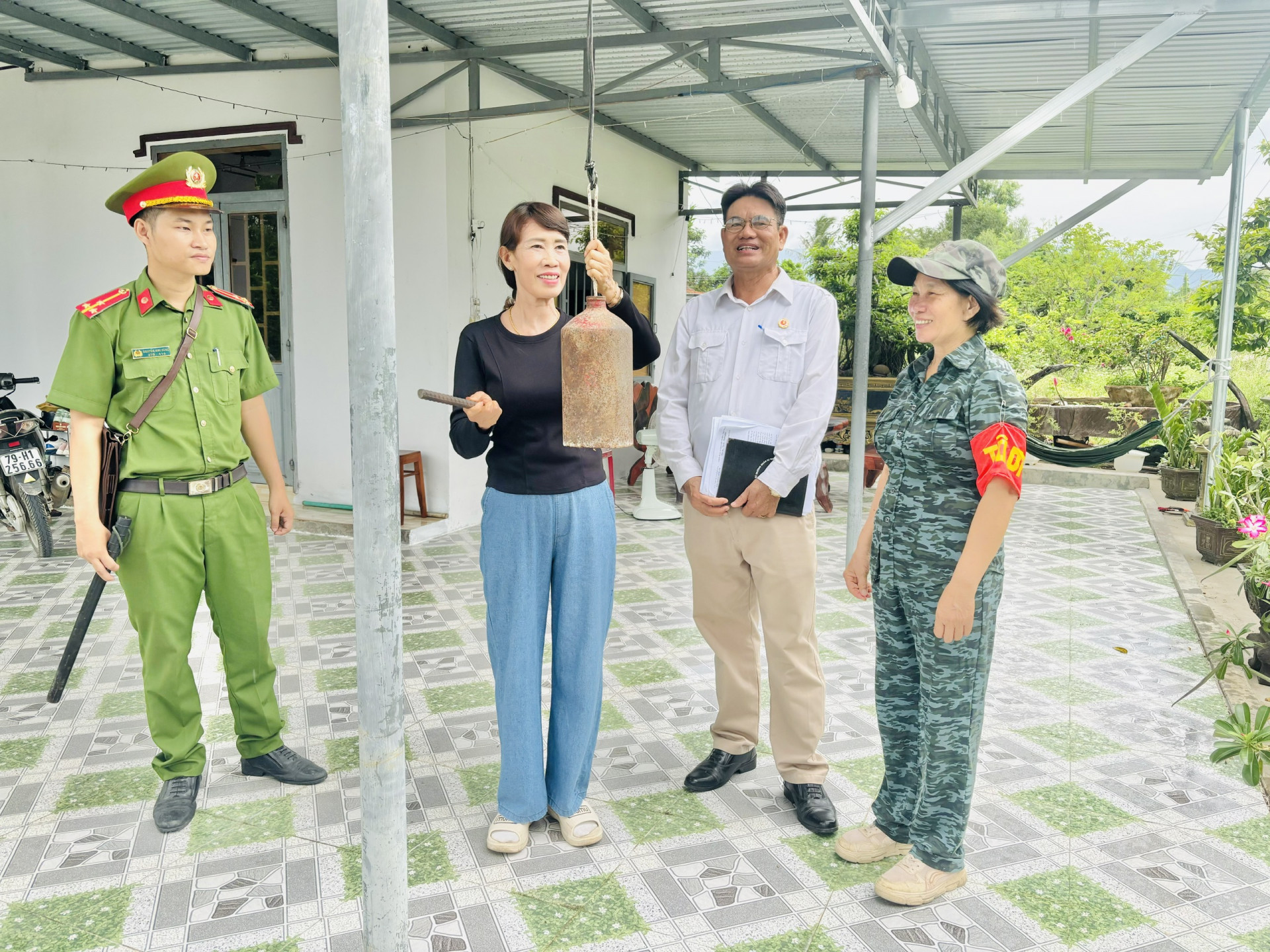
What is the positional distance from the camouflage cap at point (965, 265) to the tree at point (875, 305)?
859 centimetres

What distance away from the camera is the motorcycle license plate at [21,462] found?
18.4 ft

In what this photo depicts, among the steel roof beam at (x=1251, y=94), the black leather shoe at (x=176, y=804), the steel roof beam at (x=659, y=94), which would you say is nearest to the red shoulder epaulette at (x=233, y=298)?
the black leather shoe at (x=176, y=804)

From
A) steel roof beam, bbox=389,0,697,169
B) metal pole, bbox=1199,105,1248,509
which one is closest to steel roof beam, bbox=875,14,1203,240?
metal pole, bbox=1199,105,1248,509

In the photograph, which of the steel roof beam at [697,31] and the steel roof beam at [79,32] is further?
the steel roof beam at [79,32]

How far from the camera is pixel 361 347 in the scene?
4.77 ft

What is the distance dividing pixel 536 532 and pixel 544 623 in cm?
26

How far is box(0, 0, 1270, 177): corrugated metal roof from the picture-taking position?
5641mm

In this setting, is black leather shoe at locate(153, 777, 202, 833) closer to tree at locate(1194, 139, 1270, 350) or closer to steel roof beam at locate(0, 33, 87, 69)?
steel roof beam at locate(0, 33, 87, 69)

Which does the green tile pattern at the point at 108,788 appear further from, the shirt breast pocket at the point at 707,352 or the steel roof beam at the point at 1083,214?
the steel roof beam at the point at 1083,214

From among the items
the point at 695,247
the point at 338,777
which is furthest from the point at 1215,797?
the point at 695,247

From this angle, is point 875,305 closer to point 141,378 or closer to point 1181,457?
point 1181,457

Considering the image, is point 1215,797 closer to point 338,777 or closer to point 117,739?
point 338,777

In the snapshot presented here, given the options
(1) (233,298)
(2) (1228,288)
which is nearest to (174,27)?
(1) (233,298)

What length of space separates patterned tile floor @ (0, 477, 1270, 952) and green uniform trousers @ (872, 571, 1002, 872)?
0.73ft
